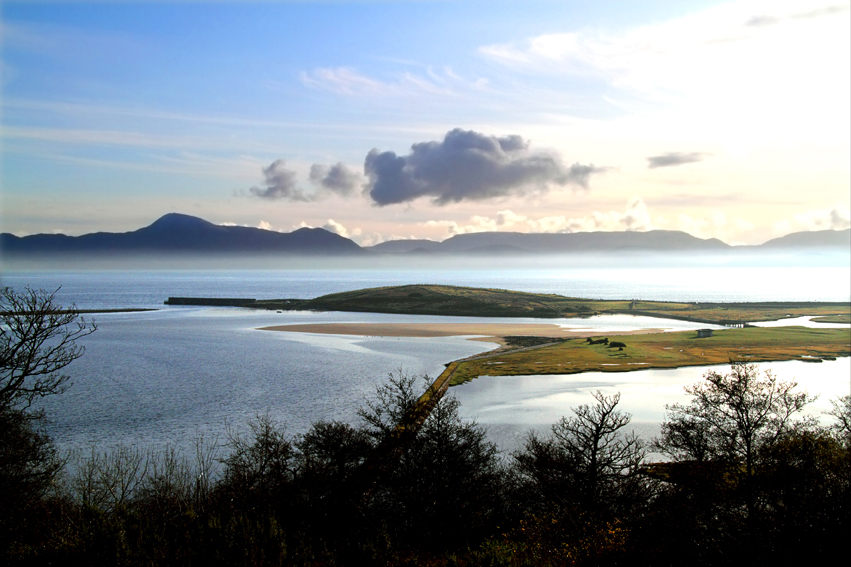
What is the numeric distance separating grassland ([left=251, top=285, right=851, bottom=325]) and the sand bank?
28.4 metres

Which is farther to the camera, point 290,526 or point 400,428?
point 400,428

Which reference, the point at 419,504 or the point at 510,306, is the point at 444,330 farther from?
the point at 419,504

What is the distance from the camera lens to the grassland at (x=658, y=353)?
66125 mm

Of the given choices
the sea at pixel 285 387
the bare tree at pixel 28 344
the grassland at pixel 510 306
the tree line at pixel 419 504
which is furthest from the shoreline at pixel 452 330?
the bare tree at pixel 28 344

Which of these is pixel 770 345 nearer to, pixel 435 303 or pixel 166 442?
pixel 166 442

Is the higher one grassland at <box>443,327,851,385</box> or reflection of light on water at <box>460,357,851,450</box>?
grassland at <box>443,327,851,385</box>

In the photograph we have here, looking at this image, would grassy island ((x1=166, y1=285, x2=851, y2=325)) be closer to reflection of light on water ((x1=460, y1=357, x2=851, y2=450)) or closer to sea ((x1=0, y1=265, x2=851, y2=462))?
sea ((x1=0, y1=265, x2=851, y2=462))

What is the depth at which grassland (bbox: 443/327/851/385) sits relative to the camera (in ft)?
217

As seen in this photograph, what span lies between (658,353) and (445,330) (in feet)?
144

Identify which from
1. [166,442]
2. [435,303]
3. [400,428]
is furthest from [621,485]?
[435,303]

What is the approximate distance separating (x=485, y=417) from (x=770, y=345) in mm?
59284

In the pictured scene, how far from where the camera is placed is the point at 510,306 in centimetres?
15600

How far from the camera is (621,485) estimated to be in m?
25.5

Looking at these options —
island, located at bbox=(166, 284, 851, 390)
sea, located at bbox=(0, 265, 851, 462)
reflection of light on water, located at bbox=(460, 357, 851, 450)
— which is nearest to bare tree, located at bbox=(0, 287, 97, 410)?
sea, located at bbox=(0, 265, 851, 462)
